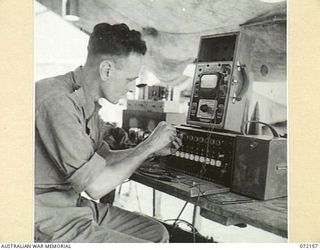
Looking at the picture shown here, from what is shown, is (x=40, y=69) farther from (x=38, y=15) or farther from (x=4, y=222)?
(x=4, y=222)

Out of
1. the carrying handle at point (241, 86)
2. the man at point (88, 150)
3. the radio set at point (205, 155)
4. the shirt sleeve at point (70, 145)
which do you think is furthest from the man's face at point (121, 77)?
the carrying handle at point (241, 86)

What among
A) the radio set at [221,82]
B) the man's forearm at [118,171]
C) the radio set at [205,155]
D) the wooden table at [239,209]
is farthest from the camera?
the radio set at [221,82]

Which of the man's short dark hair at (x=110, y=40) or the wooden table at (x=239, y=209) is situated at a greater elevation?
the man's short dark hair at (x=110, y=40)

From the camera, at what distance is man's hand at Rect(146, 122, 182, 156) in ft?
4.67

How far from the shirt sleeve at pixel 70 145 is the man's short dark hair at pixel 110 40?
0.24 metres

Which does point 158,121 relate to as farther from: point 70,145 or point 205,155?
point 70,145

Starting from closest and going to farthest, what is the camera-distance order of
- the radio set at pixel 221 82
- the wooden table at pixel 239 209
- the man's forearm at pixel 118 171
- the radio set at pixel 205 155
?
the wooden table at pixel 239 209 → the man's forearm at pixel 118 171 → the radio set at pixel 205 155 → the radio set at pixel 221 82

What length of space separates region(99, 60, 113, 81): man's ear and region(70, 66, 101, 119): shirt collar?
0.26 feet

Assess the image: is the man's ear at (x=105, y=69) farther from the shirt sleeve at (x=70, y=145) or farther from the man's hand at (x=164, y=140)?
the man's hand at (x=164, y=140)

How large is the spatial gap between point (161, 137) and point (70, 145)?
1.19 ft

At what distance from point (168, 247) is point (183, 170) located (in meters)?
0.31

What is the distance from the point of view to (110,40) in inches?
55.5

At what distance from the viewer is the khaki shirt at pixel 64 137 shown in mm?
1253

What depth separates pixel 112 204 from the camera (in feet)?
4.78
